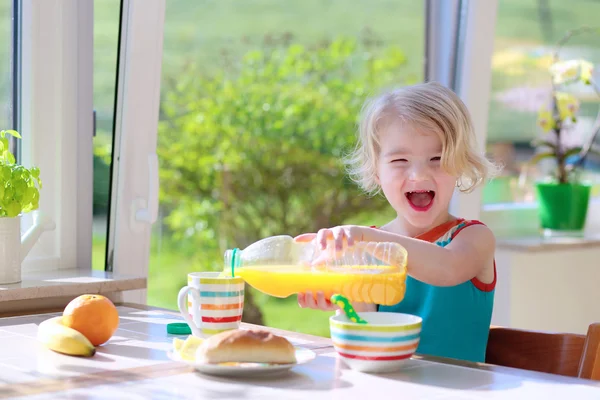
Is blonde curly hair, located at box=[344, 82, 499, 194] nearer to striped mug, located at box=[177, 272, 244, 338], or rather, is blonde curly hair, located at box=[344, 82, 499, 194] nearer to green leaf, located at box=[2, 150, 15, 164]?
striped mug, located at box=[177, 272, 244, 338]

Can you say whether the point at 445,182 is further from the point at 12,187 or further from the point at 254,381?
the point at 12,187

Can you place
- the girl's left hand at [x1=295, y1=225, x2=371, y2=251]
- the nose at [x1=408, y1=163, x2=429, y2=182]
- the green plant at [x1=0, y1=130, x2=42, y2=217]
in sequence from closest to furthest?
the girl's left hand at [x1=295, y1=225, x2=371, y2=251]
the nose at [x1=408, y1=163, x2=429, y2=182]
the green plant at [x1=0, y1=130, x2=42, y2=217]

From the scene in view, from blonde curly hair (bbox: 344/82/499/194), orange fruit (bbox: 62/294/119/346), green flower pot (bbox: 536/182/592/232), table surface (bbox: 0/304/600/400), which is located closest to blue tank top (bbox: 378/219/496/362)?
blonde curly hair (bbox: 344/82/499/194)

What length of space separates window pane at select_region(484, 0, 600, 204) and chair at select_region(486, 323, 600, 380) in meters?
1.80

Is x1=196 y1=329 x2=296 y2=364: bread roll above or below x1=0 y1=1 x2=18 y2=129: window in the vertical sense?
below

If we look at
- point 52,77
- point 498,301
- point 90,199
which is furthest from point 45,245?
point 498,301

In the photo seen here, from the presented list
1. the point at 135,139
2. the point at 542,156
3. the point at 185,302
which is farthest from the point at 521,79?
the point at 185,302

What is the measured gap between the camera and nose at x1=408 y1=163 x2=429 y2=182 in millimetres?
1584

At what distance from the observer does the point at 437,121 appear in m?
1.60

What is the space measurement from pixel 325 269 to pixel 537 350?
0.50m

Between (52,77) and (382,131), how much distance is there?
2.70 feet

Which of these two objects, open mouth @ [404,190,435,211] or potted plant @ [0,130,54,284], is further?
potted plant @ [0,130,54,284]

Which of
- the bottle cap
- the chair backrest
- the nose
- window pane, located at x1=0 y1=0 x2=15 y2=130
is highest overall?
window pane, located at x1=0 y1=0 x2=15 y2=130

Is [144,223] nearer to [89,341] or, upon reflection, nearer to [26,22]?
[26,22]
